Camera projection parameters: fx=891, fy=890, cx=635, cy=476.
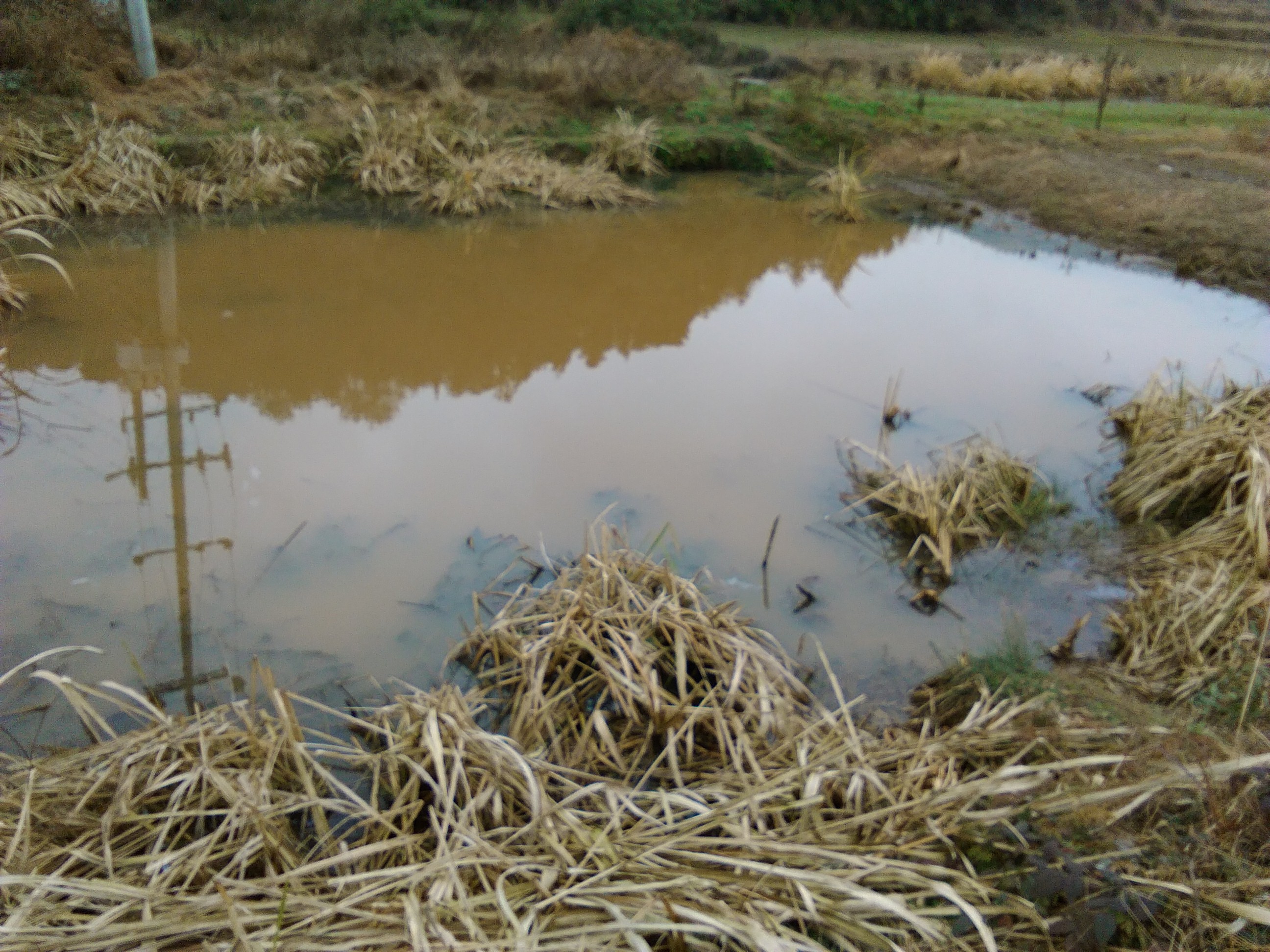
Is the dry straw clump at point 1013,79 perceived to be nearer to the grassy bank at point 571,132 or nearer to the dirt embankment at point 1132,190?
the grassy bank at point 571,132

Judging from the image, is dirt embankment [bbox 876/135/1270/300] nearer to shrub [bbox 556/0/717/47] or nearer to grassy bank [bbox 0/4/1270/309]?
grassy bank [bbox 0/4/1270/309]

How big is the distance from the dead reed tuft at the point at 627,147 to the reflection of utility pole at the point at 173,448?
4.86 m

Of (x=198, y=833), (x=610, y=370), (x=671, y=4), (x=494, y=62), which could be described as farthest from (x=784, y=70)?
(x=198, y=833)

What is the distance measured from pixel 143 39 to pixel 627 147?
493cm

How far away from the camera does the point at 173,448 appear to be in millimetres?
4383

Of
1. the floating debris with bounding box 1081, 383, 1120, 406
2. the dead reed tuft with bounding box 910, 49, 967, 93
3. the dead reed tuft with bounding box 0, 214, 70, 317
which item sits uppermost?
the dead reed tuft with bounding box 910, 49, 967, 93

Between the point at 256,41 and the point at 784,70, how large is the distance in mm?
7446

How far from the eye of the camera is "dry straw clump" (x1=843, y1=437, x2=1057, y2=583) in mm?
3967

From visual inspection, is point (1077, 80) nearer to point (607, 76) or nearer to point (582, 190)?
point (607, 76)

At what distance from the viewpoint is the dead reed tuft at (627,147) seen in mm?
9742

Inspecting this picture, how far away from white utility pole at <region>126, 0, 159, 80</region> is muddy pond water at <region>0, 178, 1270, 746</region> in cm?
274

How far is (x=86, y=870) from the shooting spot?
219 centimetres

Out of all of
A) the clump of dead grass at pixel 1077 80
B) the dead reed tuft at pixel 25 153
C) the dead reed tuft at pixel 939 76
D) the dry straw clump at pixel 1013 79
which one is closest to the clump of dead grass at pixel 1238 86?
the clump of dead grass at pixel 1077 80

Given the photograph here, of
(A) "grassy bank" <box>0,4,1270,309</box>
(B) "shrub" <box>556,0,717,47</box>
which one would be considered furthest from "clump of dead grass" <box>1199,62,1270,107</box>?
(B) "shrub" <box>556,0,717,47</box>
